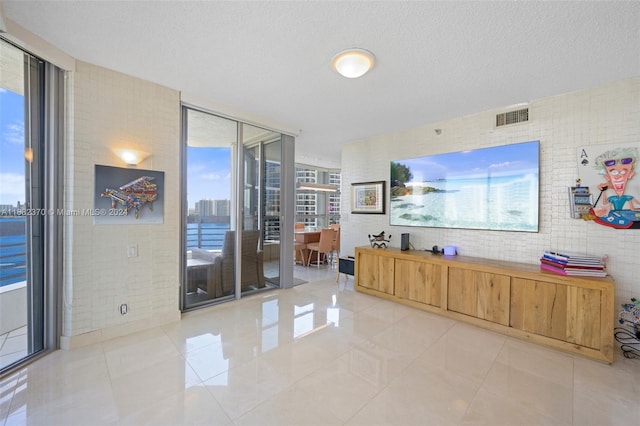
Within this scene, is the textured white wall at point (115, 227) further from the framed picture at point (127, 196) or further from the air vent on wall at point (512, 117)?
the air vent on wall at point (512, 117)

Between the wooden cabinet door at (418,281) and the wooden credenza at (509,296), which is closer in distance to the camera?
the wooden credenza at (509,296)

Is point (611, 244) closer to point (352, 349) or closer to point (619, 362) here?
point (619, 362)

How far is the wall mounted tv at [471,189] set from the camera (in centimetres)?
307

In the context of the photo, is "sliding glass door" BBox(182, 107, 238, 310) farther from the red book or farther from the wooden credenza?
the red book

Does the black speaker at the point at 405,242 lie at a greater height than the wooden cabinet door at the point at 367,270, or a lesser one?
greater

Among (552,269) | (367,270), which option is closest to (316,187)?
Answer: (367,270)

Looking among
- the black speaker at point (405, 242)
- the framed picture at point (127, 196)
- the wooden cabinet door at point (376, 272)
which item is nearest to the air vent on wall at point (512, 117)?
the black speaker at point (405, 242)

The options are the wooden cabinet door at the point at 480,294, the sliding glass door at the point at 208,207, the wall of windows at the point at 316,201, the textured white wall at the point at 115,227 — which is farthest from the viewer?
the wall of windows at the point at 316,201

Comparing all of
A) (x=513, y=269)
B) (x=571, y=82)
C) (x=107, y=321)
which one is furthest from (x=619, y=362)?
(x=107, y=321)

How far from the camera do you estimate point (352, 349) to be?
8.11 ft

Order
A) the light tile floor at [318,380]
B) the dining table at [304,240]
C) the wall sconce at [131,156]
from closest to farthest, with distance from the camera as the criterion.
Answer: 1. the light tile floor at [318,380]
2. the wall sconce at [131,156]
3. the dining table at [304,240]

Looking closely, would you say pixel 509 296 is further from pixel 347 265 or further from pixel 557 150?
pixel 347 265

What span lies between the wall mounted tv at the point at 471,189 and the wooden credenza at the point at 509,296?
0.56 m

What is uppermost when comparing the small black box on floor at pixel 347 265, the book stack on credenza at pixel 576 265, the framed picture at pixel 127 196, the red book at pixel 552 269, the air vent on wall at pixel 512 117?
the air vent on wall at pixel 512 117
